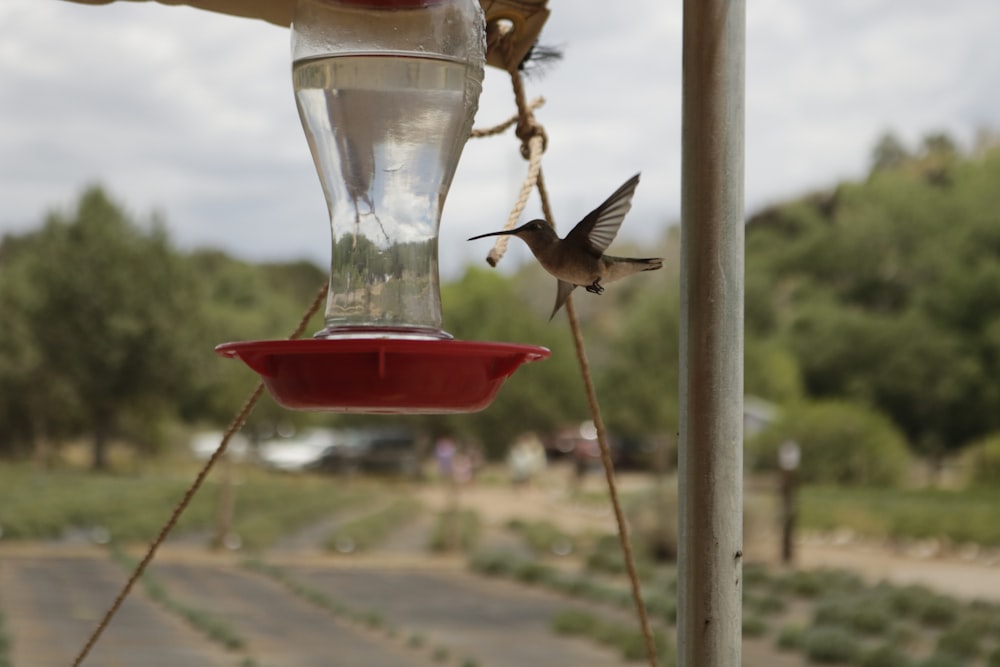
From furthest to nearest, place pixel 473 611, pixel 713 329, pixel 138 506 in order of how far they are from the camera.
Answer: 1. pixel 138 506
2. pixel 473 611
3. pixel 713 329

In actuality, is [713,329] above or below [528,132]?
below

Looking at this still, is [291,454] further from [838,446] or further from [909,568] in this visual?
[909,568]

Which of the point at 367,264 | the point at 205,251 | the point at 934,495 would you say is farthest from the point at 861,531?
the point at 205,251

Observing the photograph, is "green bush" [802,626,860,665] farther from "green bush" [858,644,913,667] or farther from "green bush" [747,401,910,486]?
"green bush" [747,401,910,486]

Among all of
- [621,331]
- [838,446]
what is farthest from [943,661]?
[621,331]

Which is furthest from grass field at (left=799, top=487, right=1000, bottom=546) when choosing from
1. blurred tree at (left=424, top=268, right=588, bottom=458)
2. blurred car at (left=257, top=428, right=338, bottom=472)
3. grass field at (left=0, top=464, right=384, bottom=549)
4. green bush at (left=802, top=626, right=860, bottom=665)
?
blurred car at (left=257, top=428, right=338, bottom=472)

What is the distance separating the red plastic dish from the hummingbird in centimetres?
11

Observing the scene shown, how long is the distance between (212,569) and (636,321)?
21434 mm

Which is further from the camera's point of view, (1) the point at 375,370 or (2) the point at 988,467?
(2) the point at 988,467

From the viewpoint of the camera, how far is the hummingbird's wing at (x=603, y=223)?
1527 millimetres

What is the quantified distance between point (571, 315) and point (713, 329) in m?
0.25

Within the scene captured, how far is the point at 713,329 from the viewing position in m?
1.41

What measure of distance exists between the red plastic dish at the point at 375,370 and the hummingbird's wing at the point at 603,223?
0.47 feet

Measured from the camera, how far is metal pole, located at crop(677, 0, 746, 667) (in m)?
1.41
